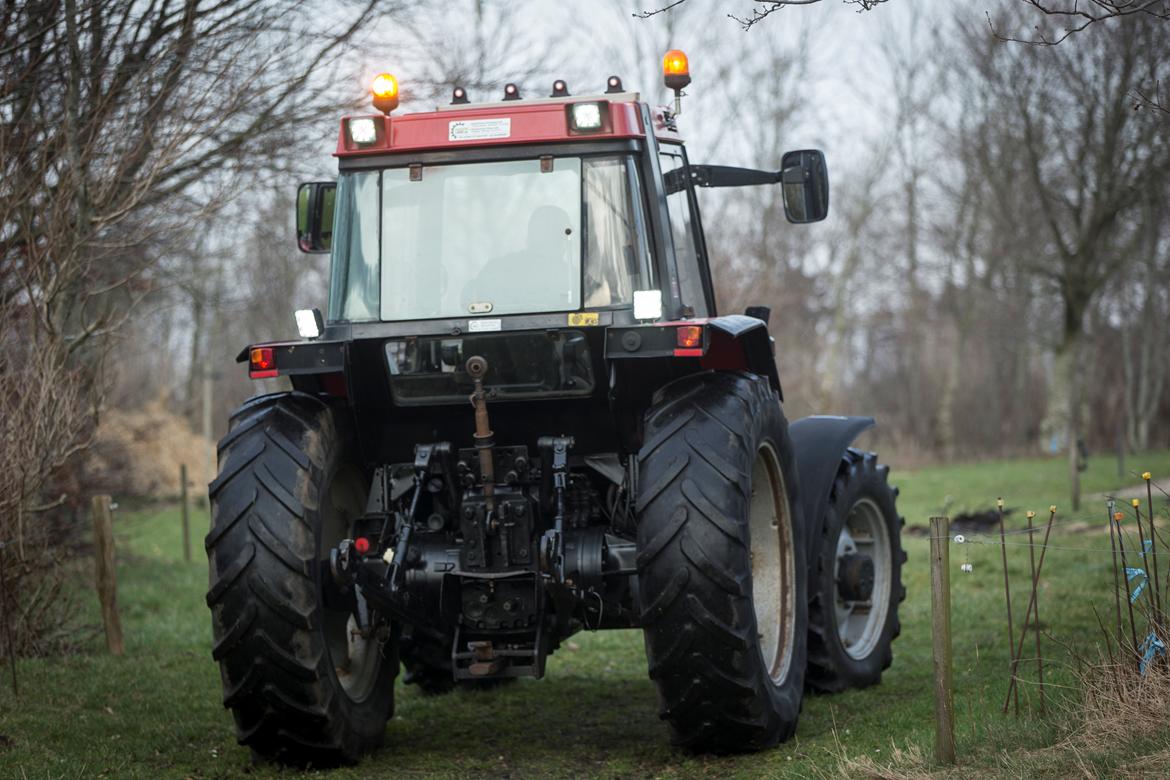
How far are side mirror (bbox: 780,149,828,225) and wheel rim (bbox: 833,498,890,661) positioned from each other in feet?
5.83

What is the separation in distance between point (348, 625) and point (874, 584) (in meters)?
3.06

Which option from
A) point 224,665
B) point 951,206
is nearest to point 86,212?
point 224,665

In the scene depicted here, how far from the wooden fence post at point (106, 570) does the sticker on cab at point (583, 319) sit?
4.40 m

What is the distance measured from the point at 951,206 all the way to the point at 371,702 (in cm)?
2997

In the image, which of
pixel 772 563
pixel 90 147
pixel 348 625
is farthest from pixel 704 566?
pixel 90 147

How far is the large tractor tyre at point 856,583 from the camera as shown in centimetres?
702

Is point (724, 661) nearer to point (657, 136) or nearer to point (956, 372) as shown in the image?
point (657, 136)

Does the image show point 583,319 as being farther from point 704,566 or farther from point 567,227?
point 704,566

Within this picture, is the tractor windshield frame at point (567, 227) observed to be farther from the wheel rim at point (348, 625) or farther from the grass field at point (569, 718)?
the grass field at point (569, 718)

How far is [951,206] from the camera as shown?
33.9 metres

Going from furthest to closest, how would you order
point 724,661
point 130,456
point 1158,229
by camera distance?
point 1158,229 → point 130,456 → point 724,661

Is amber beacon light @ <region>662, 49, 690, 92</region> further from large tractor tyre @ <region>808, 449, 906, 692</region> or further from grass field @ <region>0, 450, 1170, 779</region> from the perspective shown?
grass field @ <region>0, 450, 1170, 779</region>

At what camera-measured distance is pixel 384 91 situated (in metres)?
6.15

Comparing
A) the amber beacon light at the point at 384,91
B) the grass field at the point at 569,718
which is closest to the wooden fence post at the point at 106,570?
the grass field at the point at 569,718
